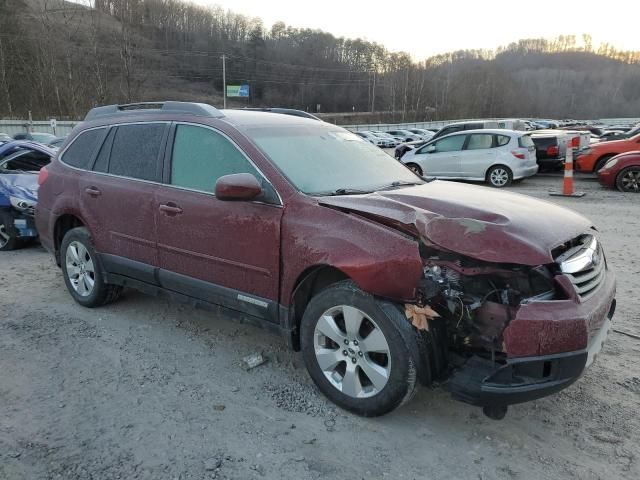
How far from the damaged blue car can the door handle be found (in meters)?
3.68

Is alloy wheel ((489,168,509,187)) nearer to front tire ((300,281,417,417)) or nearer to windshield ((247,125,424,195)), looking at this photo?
windshield ((247,125,424,195))

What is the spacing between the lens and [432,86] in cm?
10300

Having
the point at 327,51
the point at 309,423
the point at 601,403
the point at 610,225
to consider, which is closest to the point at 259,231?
the point at 309,423

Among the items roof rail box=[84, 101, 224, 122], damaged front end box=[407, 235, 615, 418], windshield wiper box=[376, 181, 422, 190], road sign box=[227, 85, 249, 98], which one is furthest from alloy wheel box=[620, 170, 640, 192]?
road sign box=[227, 85, 249, 98]

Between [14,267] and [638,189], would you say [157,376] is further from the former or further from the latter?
[638,189]

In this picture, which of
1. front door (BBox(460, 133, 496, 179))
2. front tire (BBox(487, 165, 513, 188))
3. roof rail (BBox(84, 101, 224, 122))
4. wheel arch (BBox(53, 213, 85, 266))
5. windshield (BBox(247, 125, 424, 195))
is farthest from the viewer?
front door (BBox(460, 133, 496, 179))

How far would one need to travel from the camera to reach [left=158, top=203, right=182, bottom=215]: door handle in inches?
151

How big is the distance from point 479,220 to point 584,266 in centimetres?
67

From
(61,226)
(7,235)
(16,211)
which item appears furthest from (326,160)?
(7,235)

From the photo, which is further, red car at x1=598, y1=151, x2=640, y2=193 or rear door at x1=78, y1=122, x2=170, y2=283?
red car at x1=598, y1=151, x2=640, y2=193

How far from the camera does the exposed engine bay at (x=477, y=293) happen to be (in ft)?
8.91

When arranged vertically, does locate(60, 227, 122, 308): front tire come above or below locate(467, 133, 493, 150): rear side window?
below

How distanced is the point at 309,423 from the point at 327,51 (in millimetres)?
122612

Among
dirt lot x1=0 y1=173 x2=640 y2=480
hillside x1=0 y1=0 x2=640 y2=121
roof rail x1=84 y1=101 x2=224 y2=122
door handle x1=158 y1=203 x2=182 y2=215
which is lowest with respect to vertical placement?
dirt lot x1=0 y1=173 x2=640 y2=480
